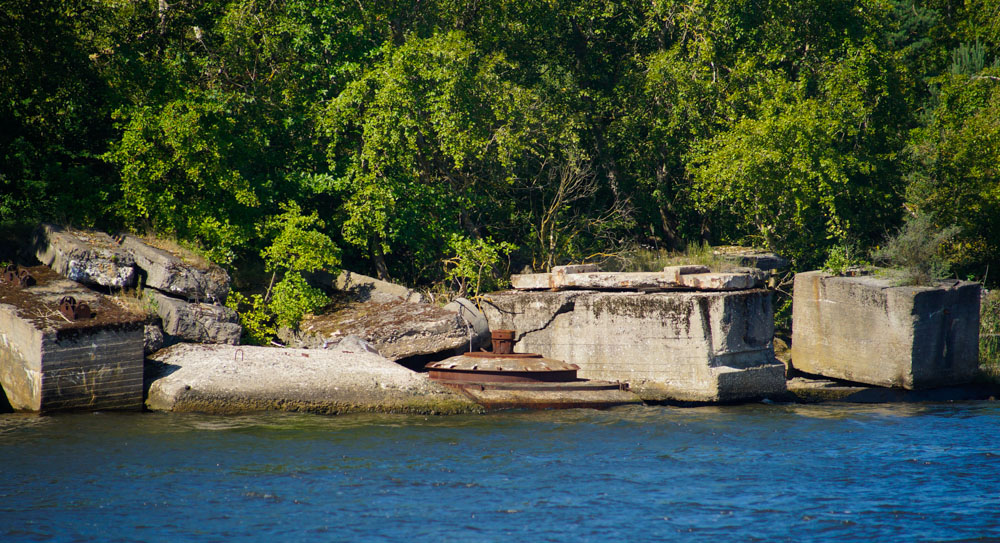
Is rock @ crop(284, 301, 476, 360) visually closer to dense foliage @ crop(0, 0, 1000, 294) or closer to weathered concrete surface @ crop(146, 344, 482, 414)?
dense foliage @ crop(0, 0, 1000, 294)

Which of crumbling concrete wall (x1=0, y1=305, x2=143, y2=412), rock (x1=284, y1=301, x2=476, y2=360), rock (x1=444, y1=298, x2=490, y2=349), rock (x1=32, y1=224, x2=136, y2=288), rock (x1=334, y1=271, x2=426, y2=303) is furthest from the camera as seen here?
rock (x1=334, y1=271, x2=426, y2=303)

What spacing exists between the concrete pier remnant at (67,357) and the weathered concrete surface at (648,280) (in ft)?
18.1

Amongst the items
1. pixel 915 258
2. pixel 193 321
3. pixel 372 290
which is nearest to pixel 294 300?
pixel 372 290

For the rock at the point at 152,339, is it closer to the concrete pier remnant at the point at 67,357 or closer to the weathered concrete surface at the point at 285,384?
the weathered concrete surface at the point at 285,384

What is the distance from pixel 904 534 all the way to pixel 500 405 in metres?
5.38

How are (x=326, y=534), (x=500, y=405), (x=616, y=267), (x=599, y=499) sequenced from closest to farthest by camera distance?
(x=326, y=534)
(x=599, y=499)
(x=500, y=405)
(x=616, y=267)

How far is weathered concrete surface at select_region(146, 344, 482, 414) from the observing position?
10.8m

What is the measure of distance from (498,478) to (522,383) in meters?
3.20

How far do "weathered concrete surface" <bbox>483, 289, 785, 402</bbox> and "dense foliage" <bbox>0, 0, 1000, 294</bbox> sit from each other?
8.52 ft

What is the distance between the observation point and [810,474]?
354 inches

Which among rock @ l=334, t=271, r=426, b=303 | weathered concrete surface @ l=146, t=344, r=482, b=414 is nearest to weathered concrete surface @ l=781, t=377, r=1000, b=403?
weathered concrete surface @ l=146, t=344, r=482, b=414

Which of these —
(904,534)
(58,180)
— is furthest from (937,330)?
(58,180)

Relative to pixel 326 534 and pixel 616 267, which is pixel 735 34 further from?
pixel 326 534

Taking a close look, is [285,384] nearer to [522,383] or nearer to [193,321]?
[193,321]
